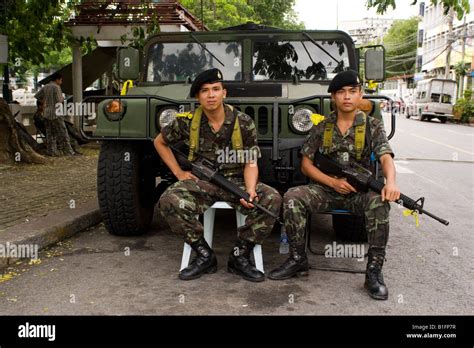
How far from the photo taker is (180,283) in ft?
12.0

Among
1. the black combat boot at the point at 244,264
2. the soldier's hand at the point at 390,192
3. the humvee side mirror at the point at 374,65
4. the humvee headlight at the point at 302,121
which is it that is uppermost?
the humvee side mirror at the point at 374,65

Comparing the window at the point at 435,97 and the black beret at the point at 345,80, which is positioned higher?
the window at the point at 435,97

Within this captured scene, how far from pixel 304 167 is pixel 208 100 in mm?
813

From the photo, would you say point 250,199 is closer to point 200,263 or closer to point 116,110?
point 200,263

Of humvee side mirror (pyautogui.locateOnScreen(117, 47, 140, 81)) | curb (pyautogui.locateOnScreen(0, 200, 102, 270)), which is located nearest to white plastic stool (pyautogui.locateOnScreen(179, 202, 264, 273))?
curb (pyautogui.locateOnScreen(0, 200, 102, 270))

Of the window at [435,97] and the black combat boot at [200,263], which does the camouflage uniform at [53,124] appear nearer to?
the black combat boot at [200,263]

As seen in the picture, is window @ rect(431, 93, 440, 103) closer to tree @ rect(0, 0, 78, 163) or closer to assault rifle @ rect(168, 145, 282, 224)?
tree @ rect(0, 0, 78, 163)

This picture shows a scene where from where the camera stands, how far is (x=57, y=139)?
35.6ft

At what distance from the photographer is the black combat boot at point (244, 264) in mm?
3711

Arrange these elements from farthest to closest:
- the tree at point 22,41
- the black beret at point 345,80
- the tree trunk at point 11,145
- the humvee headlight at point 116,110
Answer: the tree trunk at point 11,145, the tree at point 22,41, the humvee headlight at point 116,110, the black beret at point 345,80

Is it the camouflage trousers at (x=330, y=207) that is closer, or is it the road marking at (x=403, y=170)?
the camouflage trousers at (x=330, y=207)

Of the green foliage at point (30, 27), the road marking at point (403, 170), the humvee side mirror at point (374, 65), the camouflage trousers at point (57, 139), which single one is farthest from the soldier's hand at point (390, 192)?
the camouflage trousers at point (57, 139)

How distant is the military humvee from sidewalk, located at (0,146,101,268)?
509 mm

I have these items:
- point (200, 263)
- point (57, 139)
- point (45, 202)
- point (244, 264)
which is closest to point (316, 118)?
point (244, 264)
